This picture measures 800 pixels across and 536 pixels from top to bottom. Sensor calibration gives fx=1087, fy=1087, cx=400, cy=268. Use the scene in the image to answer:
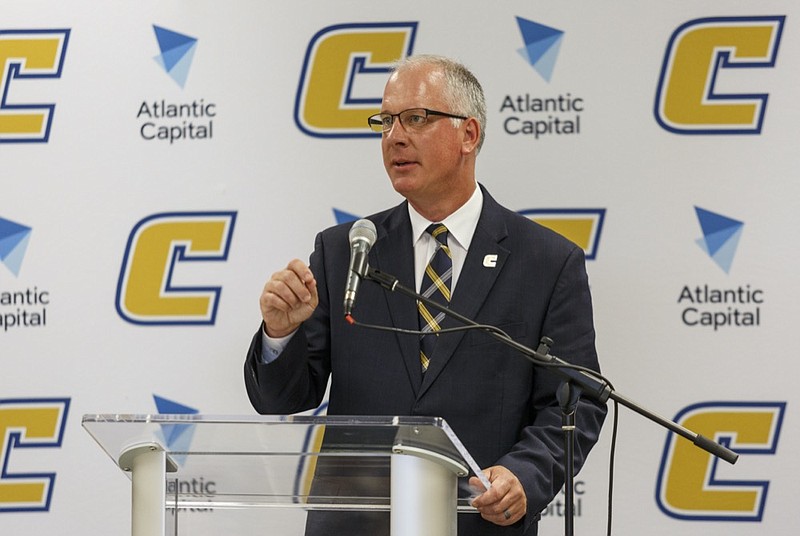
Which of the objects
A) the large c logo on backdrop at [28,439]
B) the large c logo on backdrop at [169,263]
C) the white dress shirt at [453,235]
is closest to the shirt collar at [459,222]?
the white dress shirt at [453,235]

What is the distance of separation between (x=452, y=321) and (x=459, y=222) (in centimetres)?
33

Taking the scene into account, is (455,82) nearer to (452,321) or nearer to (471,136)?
(471,136)

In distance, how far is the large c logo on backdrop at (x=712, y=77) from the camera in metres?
3.81

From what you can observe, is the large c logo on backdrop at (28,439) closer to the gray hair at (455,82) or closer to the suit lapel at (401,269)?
the suit lapel at (401,269)

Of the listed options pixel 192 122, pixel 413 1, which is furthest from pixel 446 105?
pixel 192 122

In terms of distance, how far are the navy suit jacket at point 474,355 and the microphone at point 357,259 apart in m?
0.60

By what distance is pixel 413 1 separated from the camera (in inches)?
153

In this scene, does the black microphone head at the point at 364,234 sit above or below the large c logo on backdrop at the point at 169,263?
below

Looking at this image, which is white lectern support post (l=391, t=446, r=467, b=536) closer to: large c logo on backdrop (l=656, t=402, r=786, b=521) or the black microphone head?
the black microphone head

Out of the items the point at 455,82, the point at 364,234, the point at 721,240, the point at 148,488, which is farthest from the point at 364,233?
the point at 721,240

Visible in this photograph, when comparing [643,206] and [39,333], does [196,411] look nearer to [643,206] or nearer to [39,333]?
[39,333]

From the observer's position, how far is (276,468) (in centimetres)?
197

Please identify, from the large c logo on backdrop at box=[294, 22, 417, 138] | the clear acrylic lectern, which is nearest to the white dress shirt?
the large c logo on backdrop at box=[294, 22, 417, 138]

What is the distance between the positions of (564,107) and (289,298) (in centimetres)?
176
